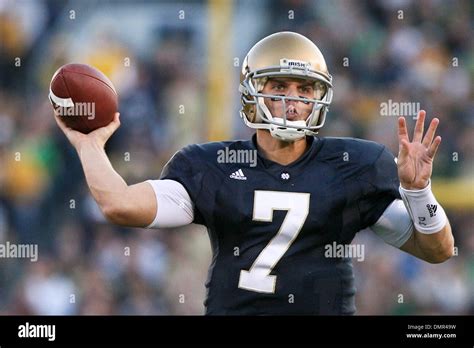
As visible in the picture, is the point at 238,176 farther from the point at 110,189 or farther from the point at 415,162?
the point at 415,162

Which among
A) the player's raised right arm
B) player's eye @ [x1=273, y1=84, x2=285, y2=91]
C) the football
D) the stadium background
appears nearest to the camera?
the player's raised right arm

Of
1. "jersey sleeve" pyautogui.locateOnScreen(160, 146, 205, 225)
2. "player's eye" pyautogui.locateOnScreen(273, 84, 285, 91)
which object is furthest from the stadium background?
"player's eye" pyautogui.locateOnScreen(273, 84, 285, 91)

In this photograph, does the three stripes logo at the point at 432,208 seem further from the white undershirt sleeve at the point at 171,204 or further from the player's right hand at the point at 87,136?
the player's right hand at the point at 87,136

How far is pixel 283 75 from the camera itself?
9.71 ft

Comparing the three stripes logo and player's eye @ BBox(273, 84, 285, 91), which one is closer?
the three stripes logo

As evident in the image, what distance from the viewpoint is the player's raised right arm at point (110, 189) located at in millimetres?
2756

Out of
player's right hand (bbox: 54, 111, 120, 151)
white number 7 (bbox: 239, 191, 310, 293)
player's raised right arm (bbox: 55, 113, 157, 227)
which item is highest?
player's right hand (bbox: 54, 111, 120, 151)

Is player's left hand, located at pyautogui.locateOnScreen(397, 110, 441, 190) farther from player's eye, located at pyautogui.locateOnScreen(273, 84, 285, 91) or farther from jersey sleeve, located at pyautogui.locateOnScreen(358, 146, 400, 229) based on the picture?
player's eye, located at pyautogui.locateOnScreen(273, 84, 285, 91)

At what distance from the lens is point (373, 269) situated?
218 inches

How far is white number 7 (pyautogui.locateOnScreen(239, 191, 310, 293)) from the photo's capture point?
2.84 meters

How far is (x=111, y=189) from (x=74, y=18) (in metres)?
3.85

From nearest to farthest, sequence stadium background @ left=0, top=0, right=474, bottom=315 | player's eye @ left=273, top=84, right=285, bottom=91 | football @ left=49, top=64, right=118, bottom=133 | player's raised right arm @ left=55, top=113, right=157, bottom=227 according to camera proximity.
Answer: player's raised right arm @ left=55, top=113, right=157, bottom=227 → football @ left=49, top=64, right=118, bottom=133 → player's eye @ left=273, top=84, right=285, bottom=91 → stadium background @ left=0, top=0, right=474, bottom=315
